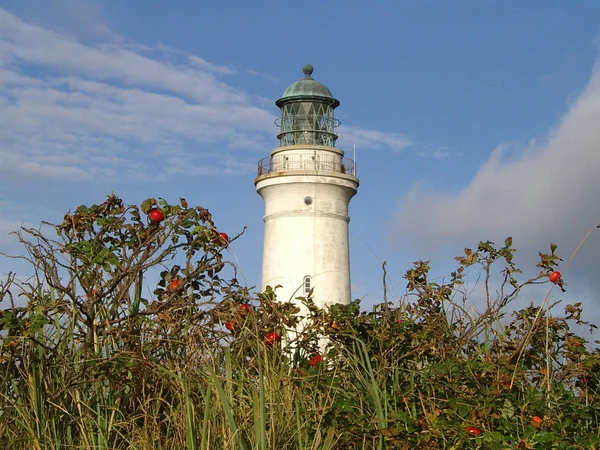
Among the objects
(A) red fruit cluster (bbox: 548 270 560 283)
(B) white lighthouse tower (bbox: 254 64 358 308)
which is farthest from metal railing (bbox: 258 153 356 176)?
(A) red fruit cluster (bbox: 548 270 560 283)

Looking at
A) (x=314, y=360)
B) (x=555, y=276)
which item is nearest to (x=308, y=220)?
(x=555, y=276)

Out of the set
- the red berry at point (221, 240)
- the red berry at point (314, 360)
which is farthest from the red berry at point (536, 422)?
the red berry at point (221, 240)

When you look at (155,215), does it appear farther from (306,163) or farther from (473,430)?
(306,163)

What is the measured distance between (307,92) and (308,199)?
2.85 metres

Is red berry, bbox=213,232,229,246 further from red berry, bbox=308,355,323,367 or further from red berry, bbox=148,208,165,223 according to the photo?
red berry, bbox=308,355,323,367

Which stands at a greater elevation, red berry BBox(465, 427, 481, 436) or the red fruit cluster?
the red fruit cluster

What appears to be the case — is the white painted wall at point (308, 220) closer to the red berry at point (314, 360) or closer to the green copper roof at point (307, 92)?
the green copper roof at point (307, 92)

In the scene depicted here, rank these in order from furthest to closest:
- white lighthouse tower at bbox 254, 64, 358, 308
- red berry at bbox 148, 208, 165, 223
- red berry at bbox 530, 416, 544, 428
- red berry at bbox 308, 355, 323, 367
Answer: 1. white lighthouse tower at bbox 254, 64, 358, 308
2. red berry at bbox 148, 208, 165, 223
3. red berry at bbox 308, 355, 323, 367
4. red berry at bbox 530, 416, 544, 428

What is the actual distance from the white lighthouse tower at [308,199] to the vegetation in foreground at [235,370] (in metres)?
15.5

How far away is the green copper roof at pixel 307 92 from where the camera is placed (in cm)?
2265

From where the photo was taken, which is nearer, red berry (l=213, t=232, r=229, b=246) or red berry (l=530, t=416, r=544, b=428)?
red berry (l=530, t=416, r=544, b=428)

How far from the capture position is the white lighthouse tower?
71.1 ft

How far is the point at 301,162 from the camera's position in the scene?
2228 centimetres

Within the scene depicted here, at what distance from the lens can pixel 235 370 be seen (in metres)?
4.66
